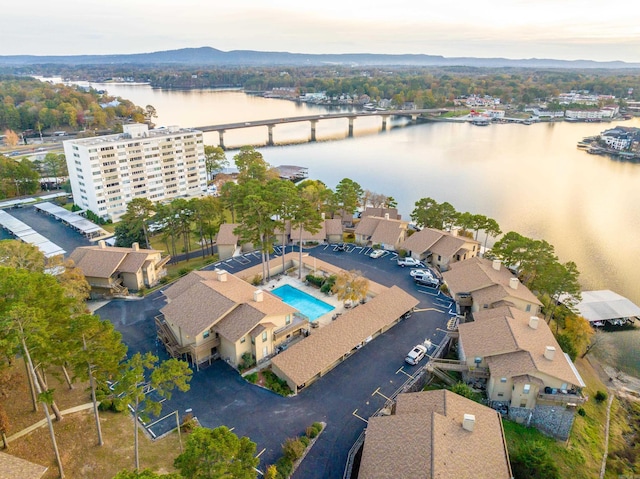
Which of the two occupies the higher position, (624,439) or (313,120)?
(313,120)

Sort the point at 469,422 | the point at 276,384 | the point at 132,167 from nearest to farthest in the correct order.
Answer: the point at 469,422, the point at 276,384, the point at 132,167

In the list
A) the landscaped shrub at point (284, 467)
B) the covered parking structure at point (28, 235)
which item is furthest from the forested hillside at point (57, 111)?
the landscaped shrub at point (284, 467)

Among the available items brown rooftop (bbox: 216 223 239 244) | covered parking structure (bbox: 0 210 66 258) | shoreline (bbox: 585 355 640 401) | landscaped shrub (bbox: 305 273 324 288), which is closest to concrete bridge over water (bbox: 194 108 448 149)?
covered parking structure (bbox: 0 210 66 258)

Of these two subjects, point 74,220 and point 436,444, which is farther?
point 74,220

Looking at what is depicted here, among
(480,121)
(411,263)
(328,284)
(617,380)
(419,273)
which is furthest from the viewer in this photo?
(480,121)

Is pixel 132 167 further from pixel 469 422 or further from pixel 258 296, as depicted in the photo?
pixel 469 422

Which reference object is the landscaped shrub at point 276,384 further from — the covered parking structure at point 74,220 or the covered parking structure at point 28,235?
the covered parking structure at point 74,220

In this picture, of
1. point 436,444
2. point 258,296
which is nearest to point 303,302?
point 258,296
